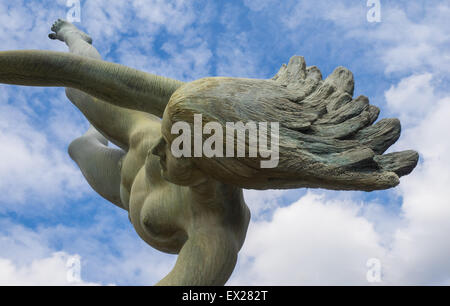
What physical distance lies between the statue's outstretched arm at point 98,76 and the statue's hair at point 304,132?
0.26 m

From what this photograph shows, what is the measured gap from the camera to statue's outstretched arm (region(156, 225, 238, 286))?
1.74 m

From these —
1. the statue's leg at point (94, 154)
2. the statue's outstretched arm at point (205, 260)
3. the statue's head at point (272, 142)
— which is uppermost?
the statue's leg at point (94, 154)

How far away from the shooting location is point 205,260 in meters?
1.76

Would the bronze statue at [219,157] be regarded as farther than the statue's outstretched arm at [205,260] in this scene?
No

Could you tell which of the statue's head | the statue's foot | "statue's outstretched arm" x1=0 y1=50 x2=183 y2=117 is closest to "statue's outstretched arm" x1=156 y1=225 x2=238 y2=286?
the statue's head

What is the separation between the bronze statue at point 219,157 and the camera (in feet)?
4.97

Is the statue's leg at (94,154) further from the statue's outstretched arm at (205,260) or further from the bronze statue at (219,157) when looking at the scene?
the statue's outstretched arm at (205,260)

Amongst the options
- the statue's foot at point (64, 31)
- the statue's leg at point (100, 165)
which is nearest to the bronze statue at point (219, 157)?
the statue's leg at point (100, 165)

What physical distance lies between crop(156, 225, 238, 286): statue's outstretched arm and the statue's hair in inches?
11.5

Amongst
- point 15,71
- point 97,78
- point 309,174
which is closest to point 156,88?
point 97,78

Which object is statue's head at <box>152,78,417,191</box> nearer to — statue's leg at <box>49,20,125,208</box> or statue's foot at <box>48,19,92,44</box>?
statue's leg at <box>49,20,125,208</box>

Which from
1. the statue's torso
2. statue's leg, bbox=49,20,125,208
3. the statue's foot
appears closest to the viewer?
the statue's torso

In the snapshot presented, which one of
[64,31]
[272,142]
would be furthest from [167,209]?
[64,31]

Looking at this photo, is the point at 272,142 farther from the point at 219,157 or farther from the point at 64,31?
the point at 64,31
